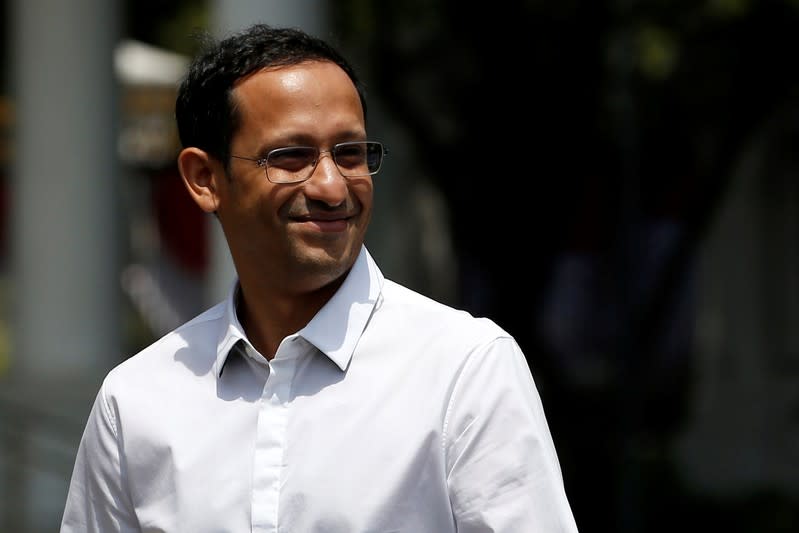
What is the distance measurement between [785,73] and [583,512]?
311cm

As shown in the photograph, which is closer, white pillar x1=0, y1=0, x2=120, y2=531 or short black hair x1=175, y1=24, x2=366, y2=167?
short black hair x1=175, y1=24, x2=366, y2=167

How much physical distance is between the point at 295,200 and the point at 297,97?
0.54ft

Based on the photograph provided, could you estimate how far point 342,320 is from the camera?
2258 millimetres

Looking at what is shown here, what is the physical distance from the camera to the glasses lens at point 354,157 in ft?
7.42

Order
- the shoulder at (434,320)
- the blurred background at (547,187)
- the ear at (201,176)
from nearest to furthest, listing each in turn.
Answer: the shoulder at (434,320)
the ear at (201,176)
the blurred background at (547,187)

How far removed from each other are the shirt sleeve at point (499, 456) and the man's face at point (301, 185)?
323mm

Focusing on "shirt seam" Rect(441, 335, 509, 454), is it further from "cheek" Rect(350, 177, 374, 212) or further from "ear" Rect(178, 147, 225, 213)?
"ear" Rect(178, 147, 225, 213)

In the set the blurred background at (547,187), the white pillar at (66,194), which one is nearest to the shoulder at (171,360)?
the blurred background at (547,187)

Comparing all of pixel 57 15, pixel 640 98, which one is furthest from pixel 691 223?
pixel 57 15

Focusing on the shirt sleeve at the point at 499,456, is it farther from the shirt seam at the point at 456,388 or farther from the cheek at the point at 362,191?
the cheek at the point at 362,191

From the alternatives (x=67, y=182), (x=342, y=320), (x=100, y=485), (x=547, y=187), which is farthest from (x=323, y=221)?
(x=67, y=182)

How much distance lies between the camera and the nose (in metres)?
2.23

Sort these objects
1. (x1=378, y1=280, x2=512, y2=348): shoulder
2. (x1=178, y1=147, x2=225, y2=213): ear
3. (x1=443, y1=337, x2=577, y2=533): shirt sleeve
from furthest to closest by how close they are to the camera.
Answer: (x1=178, y1=147, x2=225, y2=213): ear
(x1=378, y1=280, x2=512, y2=348): shoulder
(x1=443, y1=337, x2=577, y2=533): shirt sleeve

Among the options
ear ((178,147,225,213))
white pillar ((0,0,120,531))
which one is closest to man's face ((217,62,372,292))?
ear ((178,147,225,213))
